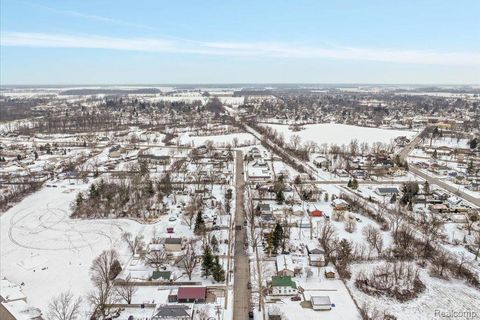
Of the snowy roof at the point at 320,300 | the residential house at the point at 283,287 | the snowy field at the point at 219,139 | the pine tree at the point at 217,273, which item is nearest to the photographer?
the snowy roof at the point at 320,300

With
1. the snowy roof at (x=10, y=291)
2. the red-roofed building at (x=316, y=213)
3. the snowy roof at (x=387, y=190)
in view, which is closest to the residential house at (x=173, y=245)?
the snowy roof at (x=10, y=291)

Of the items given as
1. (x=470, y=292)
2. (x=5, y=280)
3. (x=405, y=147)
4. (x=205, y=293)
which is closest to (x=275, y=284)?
(x=205, y=293)

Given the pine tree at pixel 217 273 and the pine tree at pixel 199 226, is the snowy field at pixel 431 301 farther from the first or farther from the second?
the pine tree at pixel 199 226

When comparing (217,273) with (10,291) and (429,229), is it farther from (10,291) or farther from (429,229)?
(429,229)

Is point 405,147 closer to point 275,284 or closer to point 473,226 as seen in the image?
point 473,226

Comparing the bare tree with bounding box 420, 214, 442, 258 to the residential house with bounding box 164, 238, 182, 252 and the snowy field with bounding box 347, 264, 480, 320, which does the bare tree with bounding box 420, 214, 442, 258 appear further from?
the residential house with bounding box 164, 238, 182, 252

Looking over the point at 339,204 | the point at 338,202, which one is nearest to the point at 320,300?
the point at 339,204

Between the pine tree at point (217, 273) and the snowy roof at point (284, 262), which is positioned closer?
the pine tree at point (217, 273)
